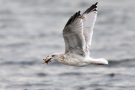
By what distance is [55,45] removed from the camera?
71.5 feet

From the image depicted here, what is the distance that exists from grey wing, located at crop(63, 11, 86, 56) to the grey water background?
4.47m

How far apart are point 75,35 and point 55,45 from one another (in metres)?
9.95

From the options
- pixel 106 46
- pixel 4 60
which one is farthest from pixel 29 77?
pixel 106 46

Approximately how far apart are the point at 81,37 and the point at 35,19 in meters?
14.4

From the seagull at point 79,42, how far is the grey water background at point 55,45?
4387mm

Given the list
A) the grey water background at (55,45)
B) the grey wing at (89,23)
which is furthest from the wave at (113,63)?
the grey wing at (89,23)

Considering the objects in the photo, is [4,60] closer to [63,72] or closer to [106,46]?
[63,72]

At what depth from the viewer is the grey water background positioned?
17.5 meters

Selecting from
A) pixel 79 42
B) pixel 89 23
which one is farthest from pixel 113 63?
pixel 79 42

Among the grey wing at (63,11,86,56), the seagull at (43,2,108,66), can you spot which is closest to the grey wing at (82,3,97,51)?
the seagull at (43,2,108,66)

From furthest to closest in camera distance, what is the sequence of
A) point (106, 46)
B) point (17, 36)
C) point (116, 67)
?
point (17, 36) → point (106, 46) → point (116, 67)

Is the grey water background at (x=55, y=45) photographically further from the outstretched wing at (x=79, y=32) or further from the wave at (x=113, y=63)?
the outstretched wing at (x=79, y=32)

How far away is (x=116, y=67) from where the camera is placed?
63.6ft

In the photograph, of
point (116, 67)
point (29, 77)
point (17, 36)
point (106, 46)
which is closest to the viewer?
point (29, 77)
